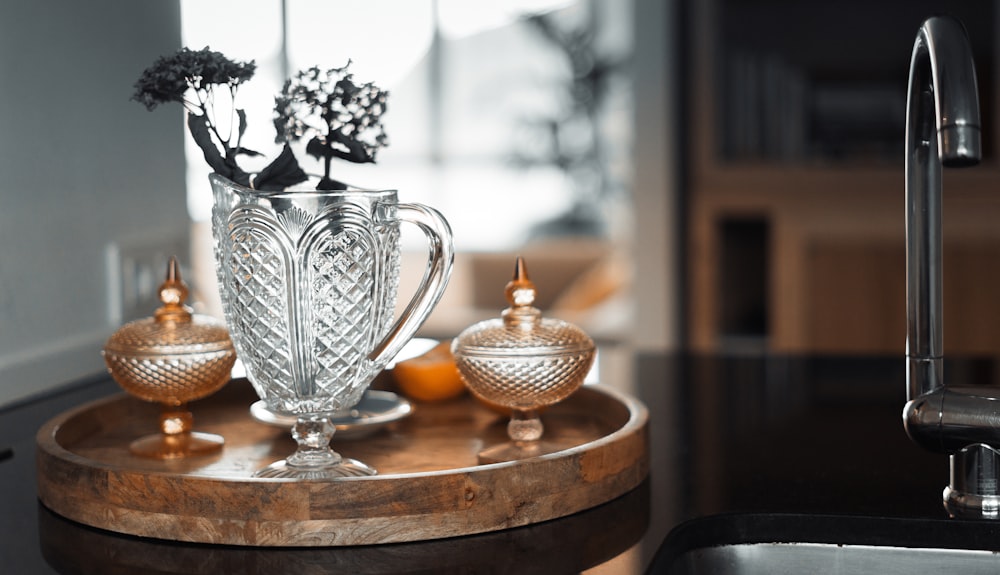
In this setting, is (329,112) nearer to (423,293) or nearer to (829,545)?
(423,293)

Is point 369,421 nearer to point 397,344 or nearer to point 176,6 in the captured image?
point 397,344

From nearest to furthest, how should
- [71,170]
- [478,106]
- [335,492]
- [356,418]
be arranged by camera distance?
[335,492] < [356,418] < [71,170] < [478,106]

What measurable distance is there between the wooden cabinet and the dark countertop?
1913 millimetres

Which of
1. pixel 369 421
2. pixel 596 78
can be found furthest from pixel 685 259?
pixel 596 78

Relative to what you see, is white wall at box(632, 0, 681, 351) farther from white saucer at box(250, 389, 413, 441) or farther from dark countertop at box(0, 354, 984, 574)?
white saucer at box(250, 389, 413, 441)

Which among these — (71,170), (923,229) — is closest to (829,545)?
(923,229)

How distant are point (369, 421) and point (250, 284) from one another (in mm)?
232

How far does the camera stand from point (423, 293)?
0.77 m

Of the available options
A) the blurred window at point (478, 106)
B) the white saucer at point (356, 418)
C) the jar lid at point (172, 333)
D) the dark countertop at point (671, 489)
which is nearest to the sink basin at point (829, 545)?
the dark countertop at point (671, 489)

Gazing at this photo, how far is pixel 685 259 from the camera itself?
331cm

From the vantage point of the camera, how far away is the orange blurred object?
105cm

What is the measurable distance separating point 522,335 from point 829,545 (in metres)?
0.28

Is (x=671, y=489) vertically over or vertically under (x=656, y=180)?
under

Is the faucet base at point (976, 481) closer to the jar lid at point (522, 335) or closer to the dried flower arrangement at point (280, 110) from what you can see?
the jar lid at point (522, 335)
